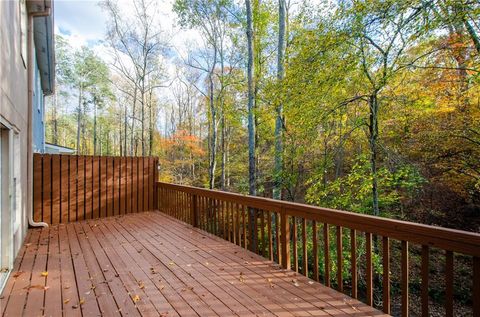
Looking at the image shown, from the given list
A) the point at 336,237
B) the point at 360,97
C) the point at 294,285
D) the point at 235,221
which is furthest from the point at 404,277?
the point at 360,97

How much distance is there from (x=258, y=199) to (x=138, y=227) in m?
2.82

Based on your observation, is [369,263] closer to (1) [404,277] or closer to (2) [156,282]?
(1) [404,277]

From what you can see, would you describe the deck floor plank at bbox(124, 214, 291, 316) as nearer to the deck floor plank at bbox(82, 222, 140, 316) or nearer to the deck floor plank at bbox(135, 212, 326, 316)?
the deck floor plank at bbox(135, 212, 326, 316)

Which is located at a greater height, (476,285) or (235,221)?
(476,285)

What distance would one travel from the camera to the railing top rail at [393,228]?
5.80ft

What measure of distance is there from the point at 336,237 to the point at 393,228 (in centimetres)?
78

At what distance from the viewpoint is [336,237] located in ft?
9.55

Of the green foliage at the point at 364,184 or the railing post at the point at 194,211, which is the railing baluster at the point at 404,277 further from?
Answer: the railing post at the point at 194,211

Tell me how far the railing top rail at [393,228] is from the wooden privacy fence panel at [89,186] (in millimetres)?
4242

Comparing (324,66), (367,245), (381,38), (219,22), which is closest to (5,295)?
(367,245)

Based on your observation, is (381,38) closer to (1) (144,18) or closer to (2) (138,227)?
(2) (138,227)

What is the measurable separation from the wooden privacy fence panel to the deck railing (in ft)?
1.93

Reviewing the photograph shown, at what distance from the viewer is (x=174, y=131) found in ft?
65.5

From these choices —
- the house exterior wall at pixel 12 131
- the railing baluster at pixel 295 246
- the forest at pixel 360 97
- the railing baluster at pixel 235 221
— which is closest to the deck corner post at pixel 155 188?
the forest at pixel 360 97
